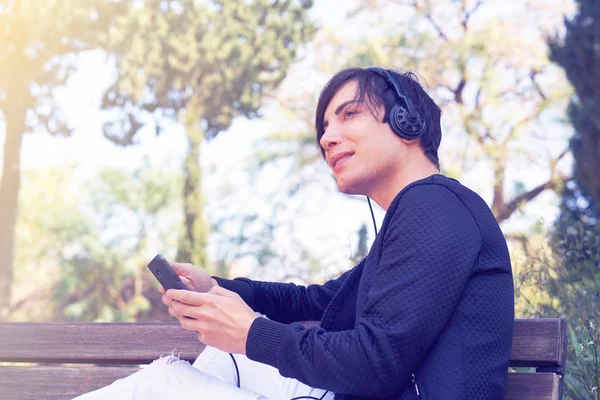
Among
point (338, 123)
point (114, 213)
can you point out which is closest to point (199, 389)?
point (338, 123)

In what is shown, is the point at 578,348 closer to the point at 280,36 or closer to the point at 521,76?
the point at 280,36

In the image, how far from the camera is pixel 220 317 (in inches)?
63.4

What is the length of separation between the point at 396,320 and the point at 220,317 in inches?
16.2

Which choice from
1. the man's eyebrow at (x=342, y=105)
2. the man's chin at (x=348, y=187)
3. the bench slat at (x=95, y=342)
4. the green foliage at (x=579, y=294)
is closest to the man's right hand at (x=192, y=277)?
the bench slat at (x=95, y=342)

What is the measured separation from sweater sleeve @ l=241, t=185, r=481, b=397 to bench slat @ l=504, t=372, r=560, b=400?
433 millimetres

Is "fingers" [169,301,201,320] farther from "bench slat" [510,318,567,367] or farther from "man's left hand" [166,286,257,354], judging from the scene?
"bench slat" [510,318,567,367]

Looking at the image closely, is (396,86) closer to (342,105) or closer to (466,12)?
(342,105)

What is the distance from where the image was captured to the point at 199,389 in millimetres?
1771

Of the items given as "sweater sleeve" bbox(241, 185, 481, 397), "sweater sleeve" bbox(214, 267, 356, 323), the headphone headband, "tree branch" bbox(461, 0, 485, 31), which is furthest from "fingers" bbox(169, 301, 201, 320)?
"tree branch" bbox(461, 0, 485, 31)

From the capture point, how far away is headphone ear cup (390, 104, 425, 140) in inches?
75.5

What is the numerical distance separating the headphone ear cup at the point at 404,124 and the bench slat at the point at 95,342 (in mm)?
972

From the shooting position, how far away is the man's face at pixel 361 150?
1.91 meters

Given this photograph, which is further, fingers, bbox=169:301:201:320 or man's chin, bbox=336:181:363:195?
man's chin, bbox=336:181:363:195

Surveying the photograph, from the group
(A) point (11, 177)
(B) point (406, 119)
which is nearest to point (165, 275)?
(B) point (406, 119)
